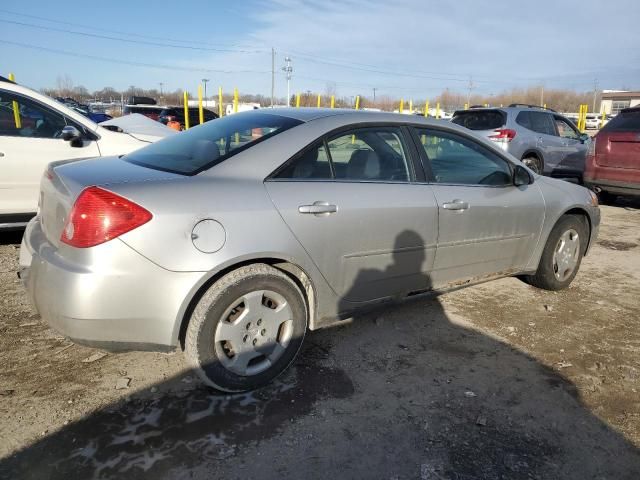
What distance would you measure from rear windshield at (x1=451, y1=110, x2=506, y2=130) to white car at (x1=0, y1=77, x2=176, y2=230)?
7.57 meters

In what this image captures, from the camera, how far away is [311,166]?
2984 mm

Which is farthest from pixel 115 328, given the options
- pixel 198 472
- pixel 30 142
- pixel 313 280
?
pixel 30 142

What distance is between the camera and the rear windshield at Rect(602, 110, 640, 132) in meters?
8.15

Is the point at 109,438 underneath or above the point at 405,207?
underneath

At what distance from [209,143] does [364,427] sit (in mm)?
1898

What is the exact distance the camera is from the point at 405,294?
3.47 m

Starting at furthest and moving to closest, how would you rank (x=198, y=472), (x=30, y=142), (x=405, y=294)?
(x=30, y=142)
(x=405, y=294)
(x=198, y=472)

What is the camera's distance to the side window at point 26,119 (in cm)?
521

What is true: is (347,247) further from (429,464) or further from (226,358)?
(429,464)

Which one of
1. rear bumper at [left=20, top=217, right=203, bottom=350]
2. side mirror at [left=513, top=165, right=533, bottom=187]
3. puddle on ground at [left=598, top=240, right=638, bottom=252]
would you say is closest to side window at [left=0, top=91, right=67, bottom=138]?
rear bumper at [left=20, top=217, right=203, bottom=350]

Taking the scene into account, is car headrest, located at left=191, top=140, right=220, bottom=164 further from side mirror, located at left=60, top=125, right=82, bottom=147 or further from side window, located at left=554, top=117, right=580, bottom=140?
side window, located at left=554, top=117, right=580, bottom=140

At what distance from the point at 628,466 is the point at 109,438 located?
2.43 meters

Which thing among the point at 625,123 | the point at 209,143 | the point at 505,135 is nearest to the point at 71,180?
the point at 209,143

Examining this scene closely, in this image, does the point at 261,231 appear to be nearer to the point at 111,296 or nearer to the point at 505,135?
the point at 111,296
